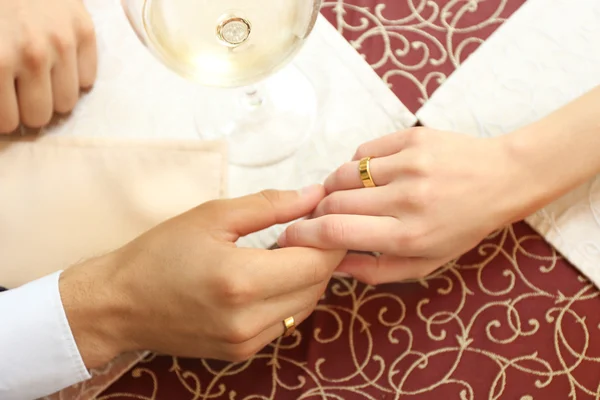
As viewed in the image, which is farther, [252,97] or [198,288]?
[252,97]

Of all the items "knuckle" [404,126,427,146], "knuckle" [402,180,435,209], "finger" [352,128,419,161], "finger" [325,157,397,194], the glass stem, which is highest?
the glass stem

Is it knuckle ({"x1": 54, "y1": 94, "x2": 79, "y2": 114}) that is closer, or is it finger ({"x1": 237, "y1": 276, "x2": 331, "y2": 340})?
finger ({"x1": 237, "y1": 276, "x2": 331, "y2": 340})

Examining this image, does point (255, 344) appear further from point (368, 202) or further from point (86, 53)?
point (86, 53)

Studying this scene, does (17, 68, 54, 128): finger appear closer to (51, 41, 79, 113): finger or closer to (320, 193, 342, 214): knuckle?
(51, 41, 79, 113): finger

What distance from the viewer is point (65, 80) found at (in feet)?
1.96

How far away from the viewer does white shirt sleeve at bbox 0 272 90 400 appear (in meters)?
0.50

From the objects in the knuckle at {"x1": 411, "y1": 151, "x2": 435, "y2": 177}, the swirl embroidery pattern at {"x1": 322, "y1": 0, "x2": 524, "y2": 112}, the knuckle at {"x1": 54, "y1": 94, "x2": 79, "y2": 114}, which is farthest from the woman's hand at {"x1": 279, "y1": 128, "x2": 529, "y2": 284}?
the knuckle at {"x1": 54, "y1": 94, "x2": 79, "y2": 114}

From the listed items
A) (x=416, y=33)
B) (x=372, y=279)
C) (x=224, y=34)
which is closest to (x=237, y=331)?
(x=372, y=279)

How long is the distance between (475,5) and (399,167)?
0.81 ft

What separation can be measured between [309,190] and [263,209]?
0.05 metres

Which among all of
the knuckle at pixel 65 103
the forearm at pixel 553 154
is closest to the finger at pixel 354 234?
the forearm at pixel 553 154

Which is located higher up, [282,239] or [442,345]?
[282,239]

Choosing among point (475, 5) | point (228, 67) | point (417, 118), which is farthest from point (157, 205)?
point (475, 5)

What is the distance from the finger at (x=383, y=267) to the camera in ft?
1.82
